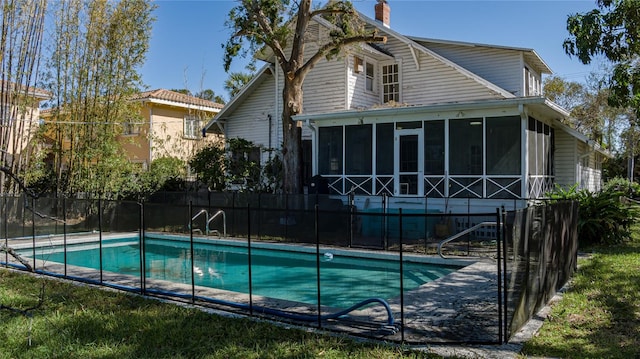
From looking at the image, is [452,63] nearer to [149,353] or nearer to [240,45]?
[240,45]

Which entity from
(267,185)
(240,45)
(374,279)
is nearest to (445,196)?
(374,279)

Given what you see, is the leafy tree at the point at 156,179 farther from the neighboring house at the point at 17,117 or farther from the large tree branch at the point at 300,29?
the large tree branch at the point at 300,29

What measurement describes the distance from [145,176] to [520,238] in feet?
52.2

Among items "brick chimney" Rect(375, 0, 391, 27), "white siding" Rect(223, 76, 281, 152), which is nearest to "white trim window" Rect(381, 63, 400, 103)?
"brick chimney" Rect(375, 0, 391, 27)

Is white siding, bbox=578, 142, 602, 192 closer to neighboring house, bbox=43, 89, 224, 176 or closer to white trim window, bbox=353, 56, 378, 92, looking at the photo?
white trim window, bbox=353, 56, 378, 92

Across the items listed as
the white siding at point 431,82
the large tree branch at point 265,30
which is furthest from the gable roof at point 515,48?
the large tree branch at point 265,30

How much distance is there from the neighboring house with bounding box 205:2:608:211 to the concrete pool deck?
4587mm

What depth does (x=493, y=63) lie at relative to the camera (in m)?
17.9

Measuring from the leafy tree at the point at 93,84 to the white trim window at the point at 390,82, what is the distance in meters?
8.86

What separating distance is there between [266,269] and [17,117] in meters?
9.83

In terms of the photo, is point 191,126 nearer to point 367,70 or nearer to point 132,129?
point 132,129

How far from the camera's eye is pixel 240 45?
16703 millimetres

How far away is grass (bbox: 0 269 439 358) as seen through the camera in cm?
456

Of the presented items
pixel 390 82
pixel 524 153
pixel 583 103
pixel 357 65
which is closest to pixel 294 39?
pixel 357 65
